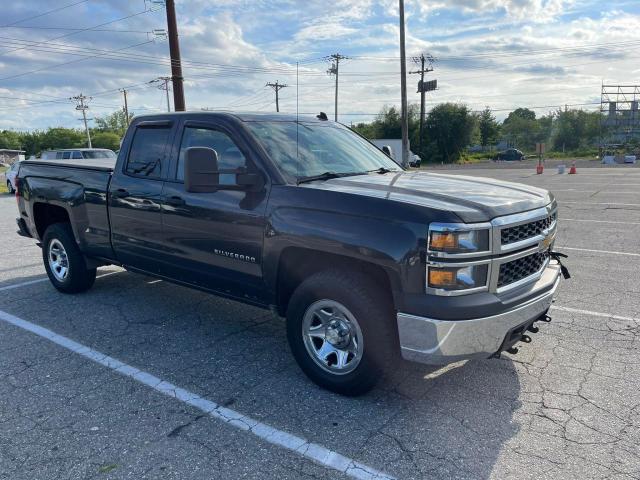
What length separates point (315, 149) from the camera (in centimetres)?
423

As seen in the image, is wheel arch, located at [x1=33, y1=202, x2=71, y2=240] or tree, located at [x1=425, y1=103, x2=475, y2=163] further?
tree, located at [x1=425, y1=103, x2=475, y2=163]

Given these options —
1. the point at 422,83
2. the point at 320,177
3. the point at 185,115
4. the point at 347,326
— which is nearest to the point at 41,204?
the point at 185,115

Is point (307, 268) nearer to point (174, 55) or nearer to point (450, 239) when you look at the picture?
point (450, 239)

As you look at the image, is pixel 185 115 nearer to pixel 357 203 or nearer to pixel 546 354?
pixel 357 203

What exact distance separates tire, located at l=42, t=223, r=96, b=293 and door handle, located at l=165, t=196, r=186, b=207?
6.15 ft

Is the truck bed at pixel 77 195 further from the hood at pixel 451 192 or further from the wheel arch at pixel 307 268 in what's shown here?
the hood at pixel 451 192

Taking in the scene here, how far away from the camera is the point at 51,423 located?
3219 mm

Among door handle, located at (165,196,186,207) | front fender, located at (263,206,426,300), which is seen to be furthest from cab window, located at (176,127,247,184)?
front fender, located at (263,206,426,300)

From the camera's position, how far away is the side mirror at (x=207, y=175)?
3506mm

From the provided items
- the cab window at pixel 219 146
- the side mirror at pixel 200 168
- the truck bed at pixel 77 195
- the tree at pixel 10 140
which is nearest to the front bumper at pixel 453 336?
the side mirror at pixel 200 168

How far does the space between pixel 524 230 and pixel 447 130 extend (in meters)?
59.9

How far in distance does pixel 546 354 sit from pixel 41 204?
5.68m

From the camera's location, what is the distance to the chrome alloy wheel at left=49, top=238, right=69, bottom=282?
583 centimetres

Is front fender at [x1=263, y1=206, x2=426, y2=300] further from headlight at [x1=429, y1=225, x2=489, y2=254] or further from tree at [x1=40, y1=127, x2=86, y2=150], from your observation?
tree at [x1=40, y1=127, x2=86, y2=150]
